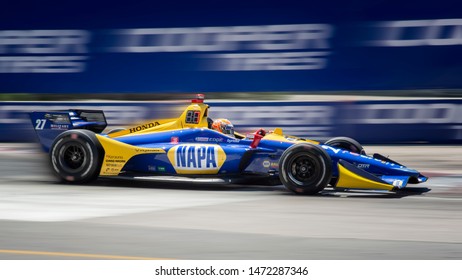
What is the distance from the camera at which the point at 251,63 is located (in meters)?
17.8

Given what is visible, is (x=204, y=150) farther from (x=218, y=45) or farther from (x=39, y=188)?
(x=218, y=45)

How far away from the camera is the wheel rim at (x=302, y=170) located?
10375mm

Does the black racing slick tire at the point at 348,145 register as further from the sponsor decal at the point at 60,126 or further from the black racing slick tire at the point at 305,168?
the sponsor decal at the point at 60,126

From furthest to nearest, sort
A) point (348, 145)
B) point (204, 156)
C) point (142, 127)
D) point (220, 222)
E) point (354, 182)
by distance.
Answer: point (142, 127)
point (348, 145)
point (204, 156)
point (354, 182)
point (220, 222)

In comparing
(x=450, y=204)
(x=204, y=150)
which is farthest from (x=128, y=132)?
(x=450, y=204)


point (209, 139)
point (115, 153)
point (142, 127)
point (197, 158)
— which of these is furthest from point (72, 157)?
point (209, 139)

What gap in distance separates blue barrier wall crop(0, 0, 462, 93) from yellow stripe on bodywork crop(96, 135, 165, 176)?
669 centimetres

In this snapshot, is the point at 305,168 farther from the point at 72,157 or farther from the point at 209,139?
the point at 72,157

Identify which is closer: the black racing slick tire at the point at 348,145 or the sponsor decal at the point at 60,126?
the black racing slick tire at the point at 348,145

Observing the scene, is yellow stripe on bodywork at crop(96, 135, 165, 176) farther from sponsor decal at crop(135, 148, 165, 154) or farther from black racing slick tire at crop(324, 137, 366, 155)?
black racing slick tire at crop(324, 137, 366, 155)

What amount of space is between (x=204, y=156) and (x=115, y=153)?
1.28m

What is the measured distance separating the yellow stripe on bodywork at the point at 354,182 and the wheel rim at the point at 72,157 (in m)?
3.57

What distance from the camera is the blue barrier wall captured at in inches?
668

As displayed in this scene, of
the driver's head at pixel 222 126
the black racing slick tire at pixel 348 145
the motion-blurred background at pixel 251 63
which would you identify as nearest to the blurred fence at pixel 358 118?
the motion-blurred background at pixel 251 63
